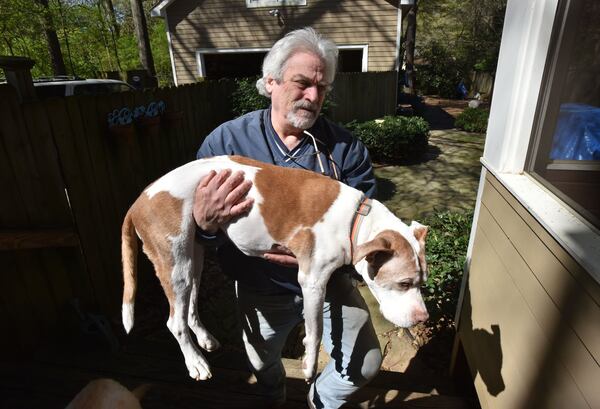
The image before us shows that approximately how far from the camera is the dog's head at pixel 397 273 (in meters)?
1.79

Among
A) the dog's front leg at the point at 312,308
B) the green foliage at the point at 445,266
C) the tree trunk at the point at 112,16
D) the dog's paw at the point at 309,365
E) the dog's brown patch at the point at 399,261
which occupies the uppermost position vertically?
the tree trunk at the point at 112,16

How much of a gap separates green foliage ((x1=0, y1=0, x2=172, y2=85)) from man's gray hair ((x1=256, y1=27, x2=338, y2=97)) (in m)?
10.1

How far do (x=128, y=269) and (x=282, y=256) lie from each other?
0.88m

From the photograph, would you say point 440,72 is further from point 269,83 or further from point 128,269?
point 128,269

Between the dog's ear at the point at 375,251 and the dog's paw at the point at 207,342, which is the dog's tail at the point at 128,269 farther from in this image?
the dog's ear at the point at 375,251

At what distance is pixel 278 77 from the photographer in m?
2.23

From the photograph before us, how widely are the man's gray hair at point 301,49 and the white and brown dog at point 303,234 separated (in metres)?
0.63

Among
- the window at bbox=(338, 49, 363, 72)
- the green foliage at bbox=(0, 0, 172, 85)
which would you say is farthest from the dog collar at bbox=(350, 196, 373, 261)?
the window at bbox=(338, 49, 363, 72)

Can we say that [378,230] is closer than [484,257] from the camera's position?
Yes

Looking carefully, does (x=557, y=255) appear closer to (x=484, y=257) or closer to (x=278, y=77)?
(x=484, y=257)

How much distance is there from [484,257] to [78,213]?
3.37m

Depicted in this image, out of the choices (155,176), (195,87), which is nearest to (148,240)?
(155,176)

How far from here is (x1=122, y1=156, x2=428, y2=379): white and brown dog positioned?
1.85 meters

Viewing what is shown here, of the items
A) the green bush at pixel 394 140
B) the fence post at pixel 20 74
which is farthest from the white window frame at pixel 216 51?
the fence post at pixel 20 74
